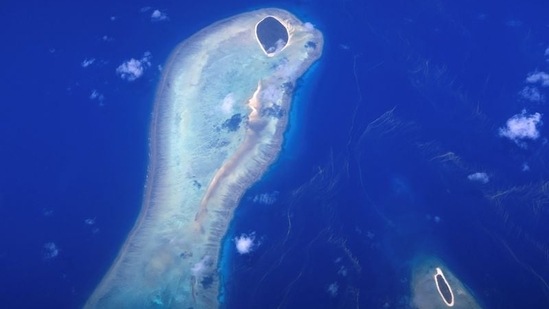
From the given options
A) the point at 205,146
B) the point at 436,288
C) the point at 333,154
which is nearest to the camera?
the point at 436,288

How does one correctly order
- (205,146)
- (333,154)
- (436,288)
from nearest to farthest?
(436,288), (333,154), (205,146)

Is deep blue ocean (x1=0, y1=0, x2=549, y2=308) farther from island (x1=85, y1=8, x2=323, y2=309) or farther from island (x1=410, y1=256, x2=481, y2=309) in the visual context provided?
island (x1=85, y1=8, x2=323, y2=309)

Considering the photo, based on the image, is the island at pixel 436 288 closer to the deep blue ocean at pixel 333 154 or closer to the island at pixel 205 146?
the deep blue ocean at pixel 333 154

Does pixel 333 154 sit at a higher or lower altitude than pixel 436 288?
higher

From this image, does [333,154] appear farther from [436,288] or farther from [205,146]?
[436,288]

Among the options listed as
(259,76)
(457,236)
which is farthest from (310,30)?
(457,236)

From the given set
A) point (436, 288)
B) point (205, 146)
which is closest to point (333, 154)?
point (205, 146)
